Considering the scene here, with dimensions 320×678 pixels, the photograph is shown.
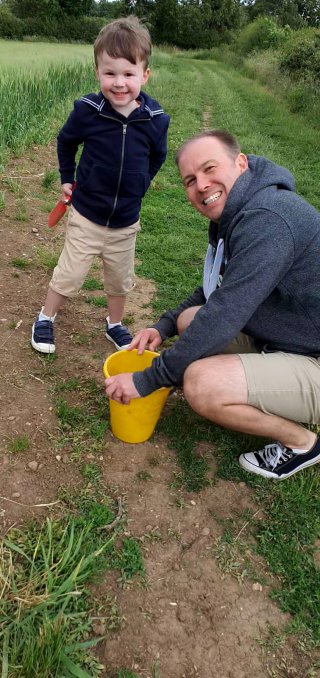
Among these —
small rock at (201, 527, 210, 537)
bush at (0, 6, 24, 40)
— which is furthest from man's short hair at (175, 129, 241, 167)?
bush at (0, 6, 24, 40)

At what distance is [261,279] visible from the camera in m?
1.74

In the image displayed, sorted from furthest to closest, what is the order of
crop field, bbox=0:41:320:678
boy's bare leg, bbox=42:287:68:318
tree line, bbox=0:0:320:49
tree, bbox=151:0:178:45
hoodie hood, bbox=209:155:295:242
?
tree, bbox=151:0:178:45 → tree line, bbox=0:0:320:49 → boy's bare leg, bbox=42:287:68:318 → hoodie hood, bbox=209:155:295:242 → crop field, bbox=0:41:320:678

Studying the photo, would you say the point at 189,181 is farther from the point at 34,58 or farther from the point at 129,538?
the point at 34,58

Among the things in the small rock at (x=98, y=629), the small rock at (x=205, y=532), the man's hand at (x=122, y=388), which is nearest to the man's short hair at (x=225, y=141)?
the man's hand at (x=122, y=388)

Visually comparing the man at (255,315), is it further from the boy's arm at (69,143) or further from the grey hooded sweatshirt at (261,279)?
the boy's arm at (69,143)

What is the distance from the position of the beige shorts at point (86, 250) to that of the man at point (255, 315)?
2.35 feet

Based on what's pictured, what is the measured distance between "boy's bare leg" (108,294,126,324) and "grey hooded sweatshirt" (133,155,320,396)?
3.39 ft

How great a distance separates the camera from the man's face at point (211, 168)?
1900 millimetres

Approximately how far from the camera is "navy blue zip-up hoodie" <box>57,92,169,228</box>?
96.7 inches

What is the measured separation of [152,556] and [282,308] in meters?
1.05

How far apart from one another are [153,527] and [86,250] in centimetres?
145

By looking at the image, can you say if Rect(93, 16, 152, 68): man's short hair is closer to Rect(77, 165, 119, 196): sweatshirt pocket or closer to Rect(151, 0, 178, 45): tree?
Rect(77, 165, 119, 196): sweatshirt pocket

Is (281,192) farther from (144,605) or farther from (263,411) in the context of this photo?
(144,605)

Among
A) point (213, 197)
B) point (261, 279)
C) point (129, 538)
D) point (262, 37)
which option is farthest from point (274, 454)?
point (262, 37)
